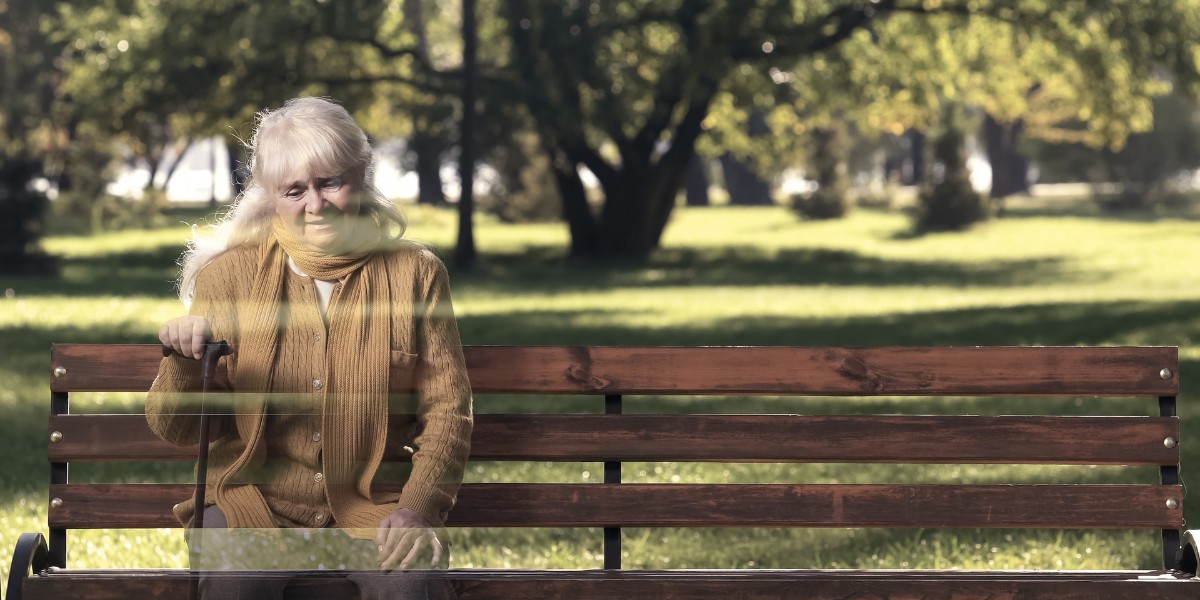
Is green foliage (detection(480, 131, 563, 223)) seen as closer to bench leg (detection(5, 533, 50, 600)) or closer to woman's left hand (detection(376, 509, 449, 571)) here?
bench leg (detection(5, 533, 50, 600))

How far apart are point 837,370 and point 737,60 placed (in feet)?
83.4

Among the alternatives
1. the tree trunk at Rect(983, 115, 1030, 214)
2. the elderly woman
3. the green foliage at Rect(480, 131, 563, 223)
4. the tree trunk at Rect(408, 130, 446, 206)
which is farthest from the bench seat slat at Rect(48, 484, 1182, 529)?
the tree trunk at Rect(983, 115, 1030, 214)

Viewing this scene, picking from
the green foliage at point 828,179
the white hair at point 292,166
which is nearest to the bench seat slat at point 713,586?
the white hair at point 292,166

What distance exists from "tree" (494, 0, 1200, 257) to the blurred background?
0.07m

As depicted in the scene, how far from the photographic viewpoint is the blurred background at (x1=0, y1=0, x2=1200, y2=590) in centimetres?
1219

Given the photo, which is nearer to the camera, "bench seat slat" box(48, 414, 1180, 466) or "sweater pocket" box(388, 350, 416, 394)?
"sweater pocket" box(388, 350, 416, 394)

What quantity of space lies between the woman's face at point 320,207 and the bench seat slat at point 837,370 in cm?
57

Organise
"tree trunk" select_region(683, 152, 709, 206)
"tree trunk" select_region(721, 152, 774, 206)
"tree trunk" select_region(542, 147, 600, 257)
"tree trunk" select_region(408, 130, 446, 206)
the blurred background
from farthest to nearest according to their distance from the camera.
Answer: "tree trunk" select_region(721, 152, 774, 206)
"tree trunk" select_region(683, 152, 709, 206)
"tree trunk" select_region(408, 130, 446, 206)
"tree trunk" select_region(542, 147, 600, 257)
the blurred background

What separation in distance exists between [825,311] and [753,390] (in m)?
16.3

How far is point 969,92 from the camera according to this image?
126ft

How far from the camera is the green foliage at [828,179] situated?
4544cm

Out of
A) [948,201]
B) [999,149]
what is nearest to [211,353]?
[948,201]

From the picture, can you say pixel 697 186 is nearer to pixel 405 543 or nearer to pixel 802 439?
pixel 802 439

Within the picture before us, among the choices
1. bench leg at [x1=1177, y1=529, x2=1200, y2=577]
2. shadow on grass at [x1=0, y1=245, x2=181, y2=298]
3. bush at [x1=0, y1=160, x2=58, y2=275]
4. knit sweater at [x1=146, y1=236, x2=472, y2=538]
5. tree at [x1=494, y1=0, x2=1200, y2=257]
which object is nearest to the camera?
knit sweater at [x1=146, y1=236, x2=472, y2=538]
